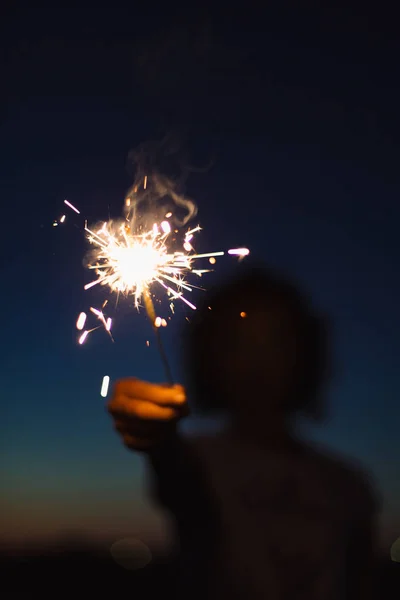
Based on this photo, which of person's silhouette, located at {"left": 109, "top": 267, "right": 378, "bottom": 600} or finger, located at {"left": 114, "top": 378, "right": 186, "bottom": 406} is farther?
person's silhouette, located at {"left": 109, "top": 267, "right": 378, "bottom": 600}

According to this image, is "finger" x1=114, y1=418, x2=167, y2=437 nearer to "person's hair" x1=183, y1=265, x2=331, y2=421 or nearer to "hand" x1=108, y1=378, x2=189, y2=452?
"hand" x1=108, y1=378, x2=189, y2=452

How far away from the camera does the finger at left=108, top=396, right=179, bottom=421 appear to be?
1.45 metres

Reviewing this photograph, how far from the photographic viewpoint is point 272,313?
2.79 m

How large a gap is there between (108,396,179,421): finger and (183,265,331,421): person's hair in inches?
41.0

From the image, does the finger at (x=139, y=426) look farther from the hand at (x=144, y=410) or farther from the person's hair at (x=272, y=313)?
the person's hair at (x=272, y=313)

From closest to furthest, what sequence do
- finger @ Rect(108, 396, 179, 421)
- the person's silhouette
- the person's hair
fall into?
finger @ Rect(108, 396, 179, 421) → the person's silhouette → the person's hair

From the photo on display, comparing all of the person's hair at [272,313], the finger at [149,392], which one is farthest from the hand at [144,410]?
the person's hair at [272,313]

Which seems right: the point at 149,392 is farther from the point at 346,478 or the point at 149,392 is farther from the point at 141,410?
the point at 346,478

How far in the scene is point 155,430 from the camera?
1480 mm

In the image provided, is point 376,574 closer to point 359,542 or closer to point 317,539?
point 359,542

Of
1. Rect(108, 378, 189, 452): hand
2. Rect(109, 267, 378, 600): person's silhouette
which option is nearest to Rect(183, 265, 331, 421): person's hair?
Rect(109, 267, 378, 600): person's silhouette

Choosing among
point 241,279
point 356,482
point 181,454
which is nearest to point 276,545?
point 356,482

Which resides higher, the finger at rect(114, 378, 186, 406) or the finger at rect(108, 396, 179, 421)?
the finger at rect(114, 378, 186, 406)

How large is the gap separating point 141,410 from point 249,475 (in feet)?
3.25
